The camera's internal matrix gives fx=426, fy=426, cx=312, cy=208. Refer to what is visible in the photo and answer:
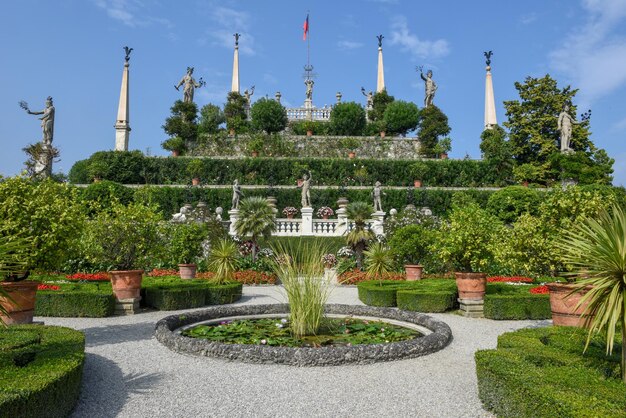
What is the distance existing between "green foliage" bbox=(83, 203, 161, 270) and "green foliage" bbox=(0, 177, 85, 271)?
299 cm

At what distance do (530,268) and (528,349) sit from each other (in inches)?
115

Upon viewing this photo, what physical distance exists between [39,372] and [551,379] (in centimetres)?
515

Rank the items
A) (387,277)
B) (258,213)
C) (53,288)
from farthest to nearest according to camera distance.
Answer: (258,213), (387,277), (53,288)

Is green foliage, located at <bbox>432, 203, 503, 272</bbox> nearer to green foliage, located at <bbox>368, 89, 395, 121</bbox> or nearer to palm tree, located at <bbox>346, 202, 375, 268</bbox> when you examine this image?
palm tree, located at <bbox>346, 202, 375, 268</bbox>

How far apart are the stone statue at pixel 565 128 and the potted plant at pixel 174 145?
29.6 metres

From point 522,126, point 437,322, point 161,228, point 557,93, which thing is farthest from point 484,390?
point 557,93

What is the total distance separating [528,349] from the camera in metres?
5.45

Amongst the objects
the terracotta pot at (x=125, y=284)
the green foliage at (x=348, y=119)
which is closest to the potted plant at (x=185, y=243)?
the terracotta pot at (x=125, y=284)

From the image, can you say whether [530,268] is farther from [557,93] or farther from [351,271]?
[557,93]

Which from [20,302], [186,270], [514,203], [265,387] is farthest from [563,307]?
[514,203]

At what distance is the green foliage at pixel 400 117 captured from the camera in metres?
41.6

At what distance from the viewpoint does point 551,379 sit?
13.8 ft

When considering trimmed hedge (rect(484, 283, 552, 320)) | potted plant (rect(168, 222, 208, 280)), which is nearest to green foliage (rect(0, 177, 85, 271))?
potted plant (rect(168, 222, 208, 280))

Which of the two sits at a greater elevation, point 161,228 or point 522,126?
point 522,126
